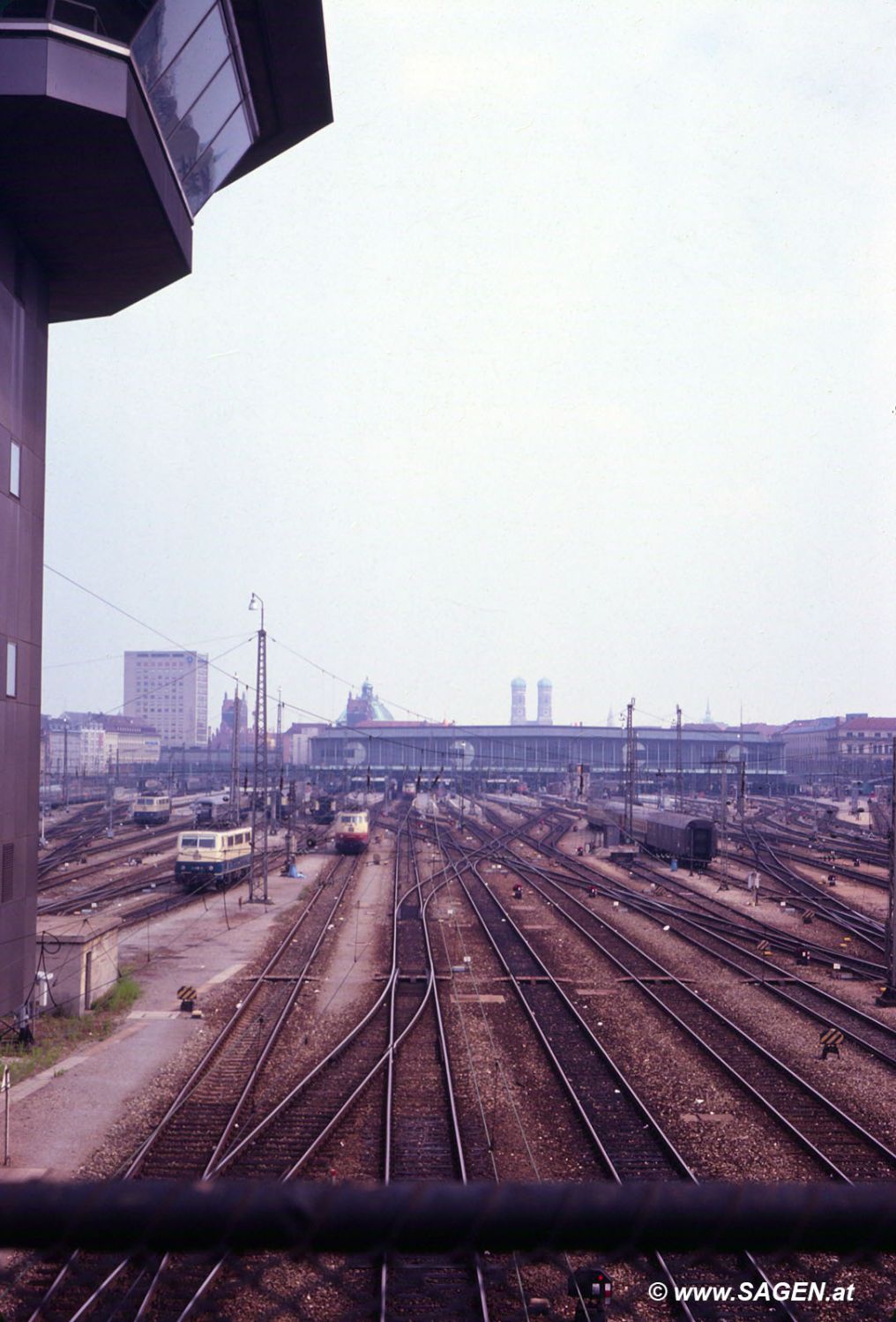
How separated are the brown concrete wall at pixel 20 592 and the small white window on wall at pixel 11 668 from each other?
11 centimetres

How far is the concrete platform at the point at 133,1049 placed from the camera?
13383mm

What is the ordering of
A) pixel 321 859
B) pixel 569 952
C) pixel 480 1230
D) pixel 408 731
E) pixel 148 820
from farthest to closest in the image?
pixel 408 731
pixel 148 820
pixel 321 859
pixel 569 952
pixel 480 1230

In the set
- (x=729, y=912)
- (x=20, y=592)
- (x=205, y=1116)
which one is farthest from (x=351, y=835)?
(x=205, y=1116)

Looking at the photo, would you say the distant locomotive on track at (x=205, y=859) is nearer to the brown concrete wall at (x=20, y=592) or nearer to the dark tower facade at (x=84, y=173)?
the brown concrete wall at (x=20, y=592)

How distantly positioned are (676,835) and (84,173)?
139ft

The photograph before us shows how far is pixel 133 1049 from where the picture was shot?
59.3ft

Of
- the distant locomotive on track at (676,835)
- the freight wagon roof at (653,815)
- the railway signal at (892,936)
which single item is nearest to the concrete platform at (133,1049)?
the railway signal at (892,936)

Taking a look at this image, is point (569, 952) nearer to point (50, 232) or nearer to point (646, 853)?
point (50, 232)

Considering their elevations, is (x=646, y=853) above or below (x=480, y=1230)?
below

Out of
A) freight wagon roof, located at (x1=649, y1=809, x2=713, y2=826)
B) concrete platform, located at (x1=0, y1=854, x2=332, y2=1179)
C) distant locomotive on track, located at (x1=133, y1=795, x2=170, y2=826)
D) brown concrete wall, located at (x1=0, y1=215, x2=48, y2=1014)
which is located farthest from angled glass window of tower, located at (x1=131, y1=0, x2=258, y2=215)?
distant locomotive on track, located at (x1=133, y1=795, x2=170, y2=826)

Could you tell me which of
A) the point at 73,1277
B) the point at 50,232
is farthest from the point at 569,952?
the point at 73,1277

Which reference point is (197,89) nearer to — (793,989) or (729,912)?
(793,989)

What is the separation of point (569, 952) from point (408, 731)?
368 ft

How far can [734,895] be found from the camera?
4019 centimetres
